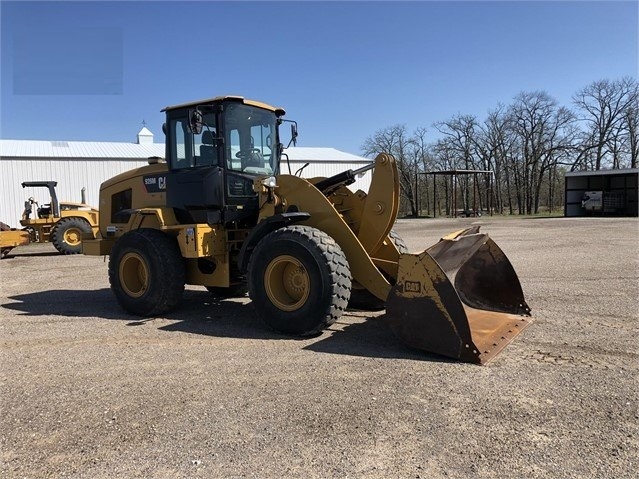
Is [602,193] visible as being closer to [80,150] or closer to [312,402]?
[80,150]

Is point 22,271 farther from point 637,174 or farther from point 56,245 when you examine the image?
point 637,174

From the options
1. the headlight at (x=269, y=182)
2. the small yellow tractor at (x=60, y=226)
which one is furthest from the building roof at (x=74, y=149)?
the headlight at (x=269, y=182)

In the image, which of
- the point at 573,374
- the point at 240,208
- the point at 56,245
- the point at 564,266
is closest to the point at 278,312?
the point at 240,208

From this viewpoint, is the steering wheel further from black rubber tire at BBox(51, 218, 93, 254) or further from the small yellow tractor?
black rubber tire at BBox(51, 218, 93, 254)

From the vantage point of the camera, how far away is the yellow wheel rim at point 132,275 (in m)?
7.08

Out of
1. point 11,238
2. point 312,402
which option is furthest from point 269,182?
point 11,238

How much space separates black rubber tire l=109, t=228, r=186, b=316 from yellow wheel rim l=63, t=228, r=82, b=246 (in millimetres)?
11533

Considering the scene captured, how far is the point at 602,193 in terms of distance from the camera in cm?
3469

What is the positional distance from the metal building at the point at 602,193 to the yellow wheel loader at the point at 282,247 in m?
33.1

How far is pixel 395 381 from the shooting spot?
4180mm

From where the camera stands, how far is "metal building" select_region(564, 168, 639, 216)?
113 feet

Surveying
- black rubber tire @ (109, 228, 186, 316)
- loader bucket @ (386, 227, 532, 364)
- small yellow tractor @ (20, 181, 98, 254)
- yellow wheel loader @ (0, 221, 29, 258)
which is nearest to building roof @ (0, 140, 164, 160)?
small yellow tractor @ (20, 181, 98, 254)

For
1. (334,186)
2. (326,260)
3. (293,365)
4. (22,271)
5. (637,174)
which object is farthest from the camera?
(637,174)

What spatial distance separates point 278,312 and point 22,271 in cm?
1039
